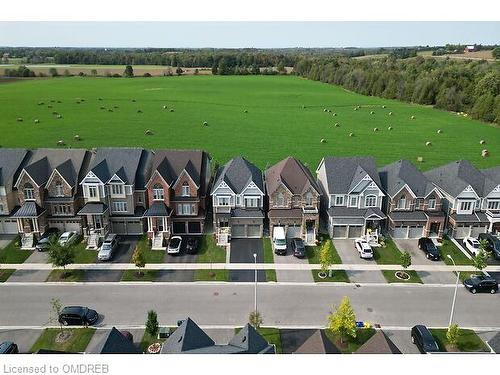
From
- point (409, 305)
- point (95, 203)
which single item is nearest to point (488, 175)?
point (409, 305)

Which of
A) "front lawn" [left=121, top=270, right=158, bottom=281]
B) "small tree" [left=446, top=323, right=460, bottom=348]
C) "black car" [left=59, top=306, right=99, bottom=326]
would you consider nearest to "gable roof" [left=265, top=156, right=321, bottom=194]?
"front lawn" [left=121, top=270, right=158, bottom=281]

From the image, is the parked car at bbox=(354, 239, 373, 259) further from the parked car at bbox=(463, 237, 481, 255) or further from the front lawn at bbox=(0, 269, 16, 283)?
the front lawn at bbox=(0, 269, 16, 283)

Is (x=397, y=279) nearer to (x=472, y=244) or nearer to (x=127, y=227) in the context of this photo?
(x=472, y=244)

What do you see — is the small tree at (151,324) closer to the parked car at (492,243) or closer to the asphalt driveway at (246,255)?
the asphalt driveway at (246,255)

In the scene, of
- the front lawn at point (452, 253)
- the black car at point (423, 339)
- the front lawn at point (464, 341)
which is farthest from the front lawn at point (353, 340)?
the front lawn at point (452, 253)

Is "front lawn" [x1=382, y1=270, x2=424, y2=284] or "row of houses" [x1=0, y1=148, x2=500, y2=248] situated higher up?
"row of houses" [x1=0, y1=148, x2=500, y2=248]
